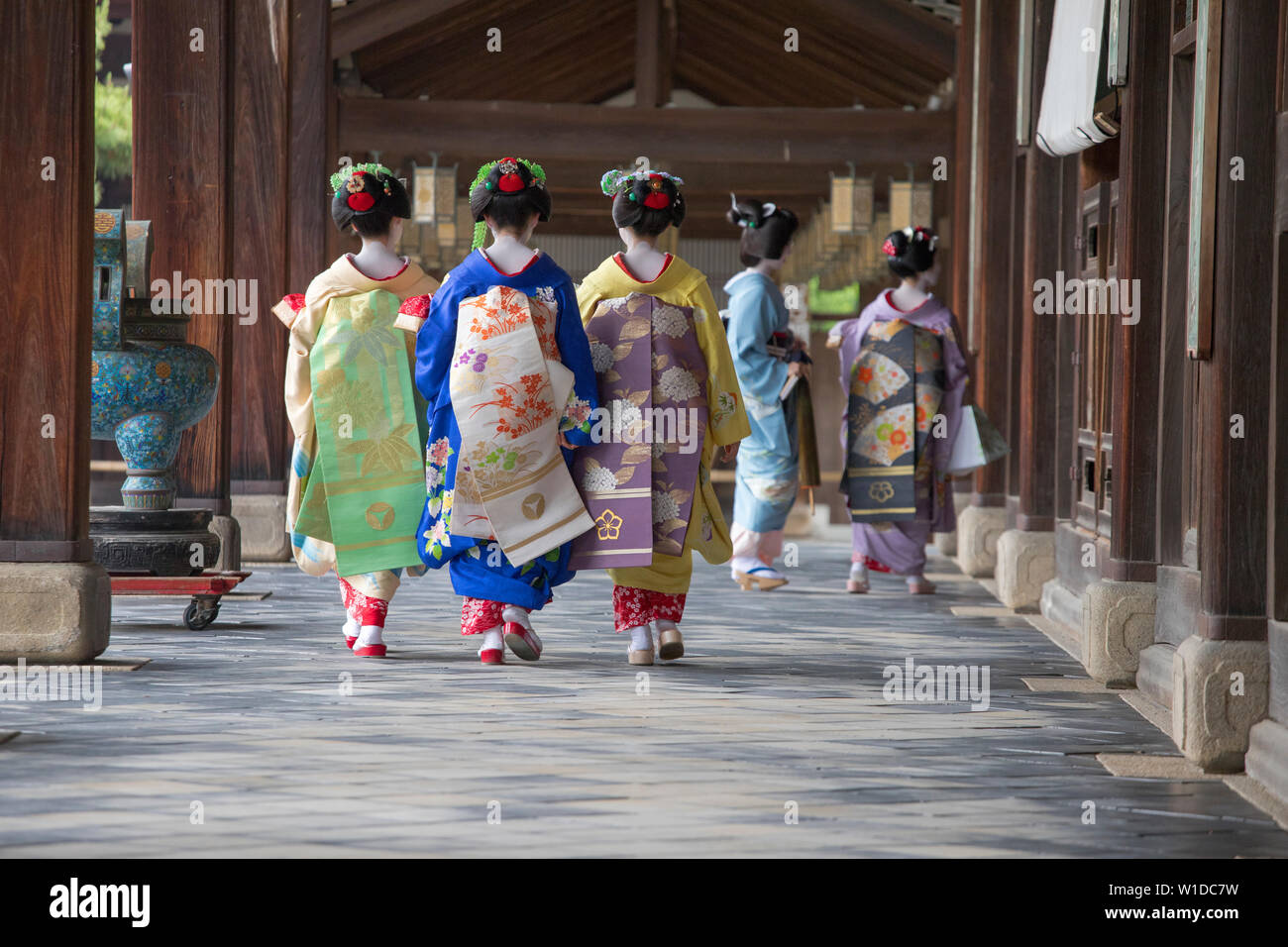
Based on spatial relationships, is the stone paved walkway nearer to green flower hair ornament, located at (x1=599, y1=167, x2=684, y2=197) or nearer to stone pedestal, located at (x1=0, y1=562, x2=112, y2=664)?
stone pedestal, located at (x1=0, y1=562, x2=112, y2=664)

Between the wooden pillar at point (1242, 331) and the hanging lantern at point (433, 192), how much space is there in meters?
9.16

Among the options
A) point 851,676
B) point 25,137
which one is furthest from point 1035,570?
point 25,137

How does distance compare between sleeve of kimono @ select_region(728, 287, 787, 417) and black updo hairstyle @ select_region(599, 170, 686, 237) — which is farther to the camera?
sleeve of kimono @ select_region(728, 287, 787, 417)

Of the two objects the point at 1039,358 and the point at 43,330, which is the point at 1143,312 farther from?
the point at 43,330

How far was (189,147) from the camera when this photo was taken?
8.20 m

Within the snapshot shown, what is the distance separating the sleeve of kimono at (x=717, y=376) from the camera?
5848 millimetres

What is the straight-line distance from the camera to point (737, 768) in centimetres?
393

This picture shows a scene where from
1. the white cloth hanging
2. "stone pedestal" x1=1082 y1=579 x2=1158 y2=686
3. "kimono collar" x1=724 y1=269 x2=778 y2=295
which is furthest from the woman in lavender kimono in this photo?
"stone pedestal" x1=1082 y1=579 x2=1158 y2=686

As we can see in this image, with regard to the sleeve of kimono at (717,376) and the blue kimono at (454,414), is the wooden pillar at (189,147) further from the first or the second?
the sleeve of kimono at (717,376)

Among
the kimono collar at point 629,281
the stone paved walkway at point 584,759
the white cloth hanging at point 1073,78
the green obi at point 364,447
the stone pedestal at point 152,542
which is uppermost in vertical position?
the white cloth hanging at point 1073,78

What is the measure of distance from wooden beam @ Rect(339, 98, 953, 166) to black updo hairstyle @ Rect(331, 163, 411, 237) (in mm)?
6785

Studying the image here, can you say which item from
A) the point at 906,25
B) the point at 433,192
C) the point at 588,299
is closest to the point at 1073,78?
the point at 588,299

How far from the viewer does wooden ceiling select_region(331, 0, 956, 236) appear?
1230 centimetres

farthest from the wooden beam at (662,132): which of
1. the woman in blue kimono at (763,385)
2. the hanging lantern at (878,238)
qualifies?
the woman in blue kimono at (763,385)
